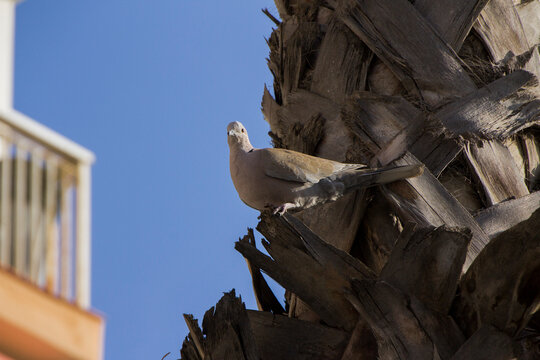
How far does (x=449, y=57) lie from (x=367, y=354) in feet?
2.64

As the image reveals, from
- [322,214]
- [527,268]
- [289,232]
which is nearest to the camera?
[527,268]

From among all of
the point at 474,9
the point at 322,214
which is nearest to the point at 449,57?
the point at 474,9

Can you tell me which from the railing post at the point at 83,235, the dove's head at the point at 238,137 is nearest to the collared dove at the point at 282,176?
the dove's head at the point at 238,137

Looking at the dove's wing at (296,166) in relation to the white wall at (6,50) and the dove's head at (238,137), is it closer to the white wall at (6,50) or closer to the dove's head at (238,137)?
the dove's head at (238,137)

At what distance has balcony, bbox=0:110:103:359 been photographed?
3.76m

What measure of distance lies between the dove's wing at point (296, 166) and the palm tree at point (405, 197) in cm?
5

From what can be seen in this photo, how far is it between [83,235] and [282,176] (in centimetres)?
182

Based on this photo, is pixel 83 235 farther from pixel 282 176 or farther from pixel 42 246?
pixel 282 176

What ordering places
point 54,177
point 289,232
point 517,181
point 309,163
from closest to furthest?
point 289,232
point 517,181
point 309,163
point 54,177

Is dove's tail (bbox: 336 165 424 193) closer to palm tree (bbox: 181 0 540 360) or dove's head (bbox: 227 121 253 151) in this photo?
palm tree (bbox: 181 0 540 360)

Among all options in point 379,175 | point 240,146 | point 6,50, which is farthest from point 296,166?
point 6,50

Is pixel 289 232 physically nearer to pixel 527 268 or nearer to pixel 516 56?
pixel 527 268

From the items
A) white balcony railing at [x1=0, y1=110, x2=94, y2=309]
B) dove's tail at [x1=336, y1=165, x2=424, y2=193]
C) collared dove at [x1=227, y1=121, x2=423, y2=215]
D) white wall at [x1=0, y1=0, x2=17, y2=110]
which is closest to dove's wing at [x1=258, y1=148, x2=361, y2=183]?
collared dove at [x1=227, y1=121, x2=423, y2=215]

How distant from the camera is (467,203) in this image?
180cm
